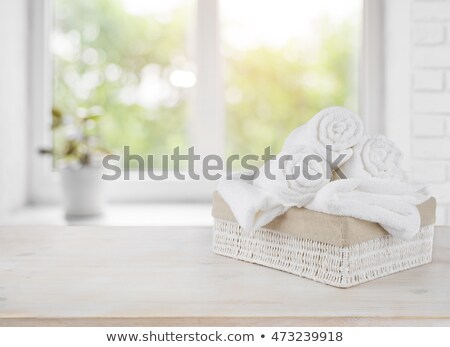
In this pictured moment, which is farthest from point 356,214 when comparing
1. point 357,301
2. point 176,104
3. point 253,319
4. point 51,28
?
point 51,28

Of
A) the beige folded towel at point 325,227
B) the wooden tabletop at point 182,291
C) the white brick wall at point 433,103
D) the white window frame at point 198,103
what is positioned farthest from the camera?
the white window frame at point 198,103

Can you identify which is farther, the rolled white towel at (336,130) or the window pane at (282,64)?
the window pane at (282,64)

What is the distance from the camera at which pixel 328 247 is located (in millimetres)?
812

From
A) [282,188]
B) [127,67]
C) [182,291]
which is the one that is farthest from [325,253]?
[127,67]

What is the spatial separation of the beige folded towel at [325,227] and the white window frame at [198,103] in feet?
3.87

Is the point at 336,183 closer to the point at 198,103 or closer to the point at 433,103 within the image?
the point at 433,103

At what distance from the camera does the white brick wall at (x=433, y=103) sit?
1738 mm

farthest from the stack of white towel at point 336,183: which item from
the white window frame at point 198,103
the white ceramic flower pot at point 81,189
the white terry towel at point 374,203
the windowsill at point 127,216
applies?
the white window frame at point 198,103

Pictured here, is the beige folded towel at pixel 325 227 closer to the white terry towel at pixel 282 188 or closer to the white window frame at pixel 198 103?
the white terry towel at pixel 282 188

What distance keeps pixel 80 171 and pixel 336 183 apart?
3.87ft

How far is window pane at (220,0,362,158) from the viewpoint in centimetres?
207

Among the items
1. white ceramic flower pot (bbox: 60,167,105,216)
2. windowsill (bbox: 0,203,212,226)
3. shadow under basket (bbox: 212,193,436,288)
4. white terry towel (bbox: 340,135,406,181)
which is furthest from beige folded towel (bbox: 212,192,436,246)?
white ceramic flower pot (bbox: 60,167,105,216)

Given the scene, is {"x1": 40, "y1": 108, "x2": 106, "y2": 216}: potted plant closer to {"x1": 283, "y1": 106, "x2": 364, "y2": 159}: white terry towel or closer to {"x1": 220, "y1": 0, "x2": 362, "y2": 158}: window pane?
{"x1": 220, "y1": 0, "x2": 362, "y2": 158}: window pane

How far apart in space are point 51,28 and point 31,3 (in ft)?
0.35
